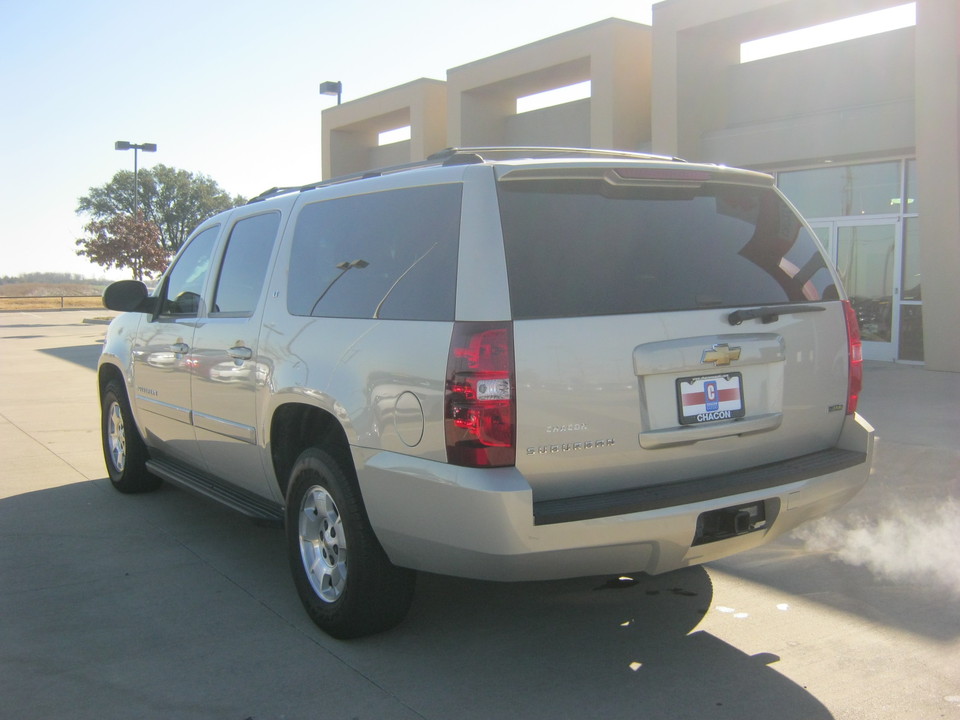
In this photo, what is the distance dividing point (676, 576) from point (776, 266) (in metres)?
1.74

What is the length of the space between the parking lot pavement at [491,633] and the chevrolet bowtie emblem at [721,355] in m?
1.24

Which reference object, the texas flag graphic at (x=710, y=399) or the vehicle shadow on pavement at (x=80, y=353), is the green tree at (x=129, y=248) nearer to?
the vehicle shadow on pavement at (x=80, y=353)

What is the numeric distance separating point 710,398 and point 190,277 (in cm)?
359

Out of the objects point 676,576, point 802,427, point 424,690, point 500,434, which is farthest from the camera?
point 676,576

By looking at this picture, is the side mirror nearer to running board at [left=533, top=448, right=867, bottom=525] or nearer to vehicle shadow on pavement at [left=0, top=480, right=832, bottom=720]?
vehicle shadow on pavement at [left=0, top=480, right=832, bottom=720]

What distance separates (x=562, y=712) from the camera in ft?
11.3

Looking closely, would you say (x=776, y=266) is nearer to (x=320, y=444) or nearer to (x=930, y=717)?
(x=930, y=717)

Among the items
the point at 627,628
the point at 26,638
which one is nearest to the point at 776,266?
the point at 627,628

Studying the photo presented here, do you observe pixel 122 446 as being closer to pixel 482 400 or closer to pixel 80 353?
pixel 482 400

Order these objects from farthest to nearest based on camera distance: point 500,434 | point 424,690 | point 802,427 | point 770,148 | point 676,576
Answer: point 770,148, point 676,576, point 802,427, point 424,690, point 500,434

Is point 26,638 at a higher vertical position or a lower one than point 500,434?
lower

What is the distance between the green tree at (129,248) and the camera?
1718 inches

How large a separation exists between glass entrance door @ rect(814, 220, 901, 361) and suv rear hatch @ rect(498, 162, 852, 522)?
37.0ft

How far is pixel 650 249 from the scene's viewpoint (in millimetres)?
3824
